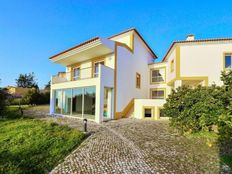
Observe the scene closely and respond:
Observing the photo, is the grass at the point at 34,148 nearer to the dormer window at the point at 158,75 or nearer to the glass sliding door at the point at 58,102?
the glass sliding door at the point at 58,102

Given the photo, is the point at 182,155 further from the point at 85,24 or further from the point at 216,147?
the point at 85,24

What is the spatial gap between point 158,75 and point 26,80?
6599cm

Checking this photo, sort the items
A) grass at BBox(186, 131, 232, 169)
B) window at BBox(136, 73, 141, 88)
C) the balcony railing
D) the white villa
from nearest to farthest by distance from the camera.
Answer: grass at BBox(186, 131, 232, 169) < the white villa < the balcony railing < window at BBox(136, 73, 141, 88)

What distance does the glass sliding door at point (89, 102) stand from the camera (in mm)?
12977

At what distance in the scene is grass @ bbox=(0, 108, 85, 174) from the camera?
5320mm

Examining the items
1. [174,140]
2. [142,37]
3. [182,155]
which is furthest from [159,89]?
[182,155]

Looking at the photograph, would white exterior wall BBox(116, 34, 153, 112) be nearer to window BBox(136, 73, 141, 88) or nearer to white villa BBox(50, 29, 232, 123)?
white villa BBox(50, 29, 232, 123)

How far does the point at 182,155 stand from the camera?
5.97m

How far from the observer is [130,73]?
16.5m

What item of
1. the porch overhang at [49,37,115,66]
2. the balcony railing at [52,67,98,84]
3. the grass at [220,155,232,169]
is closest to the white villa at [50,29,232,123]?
the porch overhang at [49,37,115,66]

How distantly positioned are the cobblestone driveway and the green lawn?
53 cm

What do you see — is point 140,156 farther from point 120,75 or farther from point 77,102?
point 77,102

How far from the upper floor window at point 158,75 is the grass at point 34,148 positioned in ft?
49.6

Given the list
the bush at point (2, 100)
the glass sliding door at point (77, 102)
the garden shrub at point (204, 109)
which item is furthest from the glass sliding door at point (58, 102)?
the garden shrub at point (204, 109)
